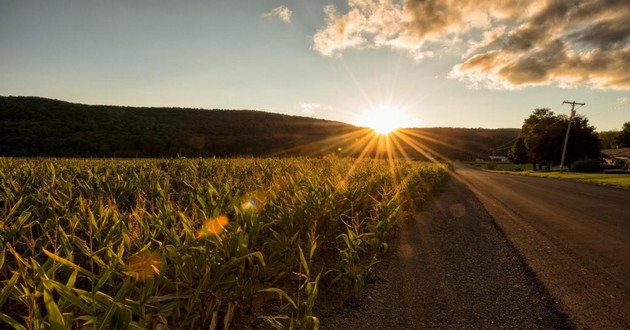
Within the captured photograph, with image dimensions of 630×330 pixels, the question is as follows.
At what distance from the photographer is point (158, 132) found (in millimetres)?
60125

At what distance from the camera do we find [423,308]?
392 cm

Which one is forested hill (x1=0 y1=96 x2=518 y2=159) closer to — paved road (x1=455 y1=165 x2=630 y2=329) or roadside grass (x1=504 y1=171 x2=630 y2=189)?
paved road (x1=455 y1=165 x2=630 y2=329)

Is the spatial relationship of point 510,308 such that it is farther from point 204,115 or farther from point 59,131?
point 204,115

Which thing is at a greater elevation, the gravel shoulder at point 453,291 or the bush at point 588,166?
the gravel shoulder at point 453,291

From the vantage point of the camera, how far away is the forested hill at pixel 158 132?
132 feet

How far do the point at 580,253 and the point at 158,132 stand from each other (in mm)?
64212

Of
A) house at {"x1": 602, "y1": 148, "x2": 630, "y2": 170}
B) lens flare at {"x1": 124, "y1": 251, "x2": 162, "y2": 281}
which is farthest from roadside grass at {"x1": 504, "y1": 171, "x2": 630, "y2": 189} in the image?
house at {"x1": 602, "y1": 148, "x2": 630, "y2": 170}

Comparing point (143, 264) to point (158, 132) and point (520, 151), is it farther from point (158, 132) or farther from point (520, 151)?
point (520, 151)

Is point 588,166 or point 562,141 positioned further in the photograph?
point 562,141

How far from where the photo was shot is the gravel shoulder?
3619 mm

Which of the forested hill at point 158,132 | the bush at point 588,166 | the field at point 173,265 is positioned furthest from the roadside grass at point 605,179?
the field at point 173,265

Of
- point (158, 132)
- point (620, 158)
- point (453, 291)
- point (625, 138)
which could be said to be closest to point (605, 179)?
point (453, 291)

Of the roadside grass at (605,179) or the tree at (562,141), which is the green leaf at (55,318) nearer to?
the roadside grass at (605,179)

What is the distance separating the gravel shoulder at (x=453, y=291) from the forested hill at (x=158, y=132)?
18802 millimetres
